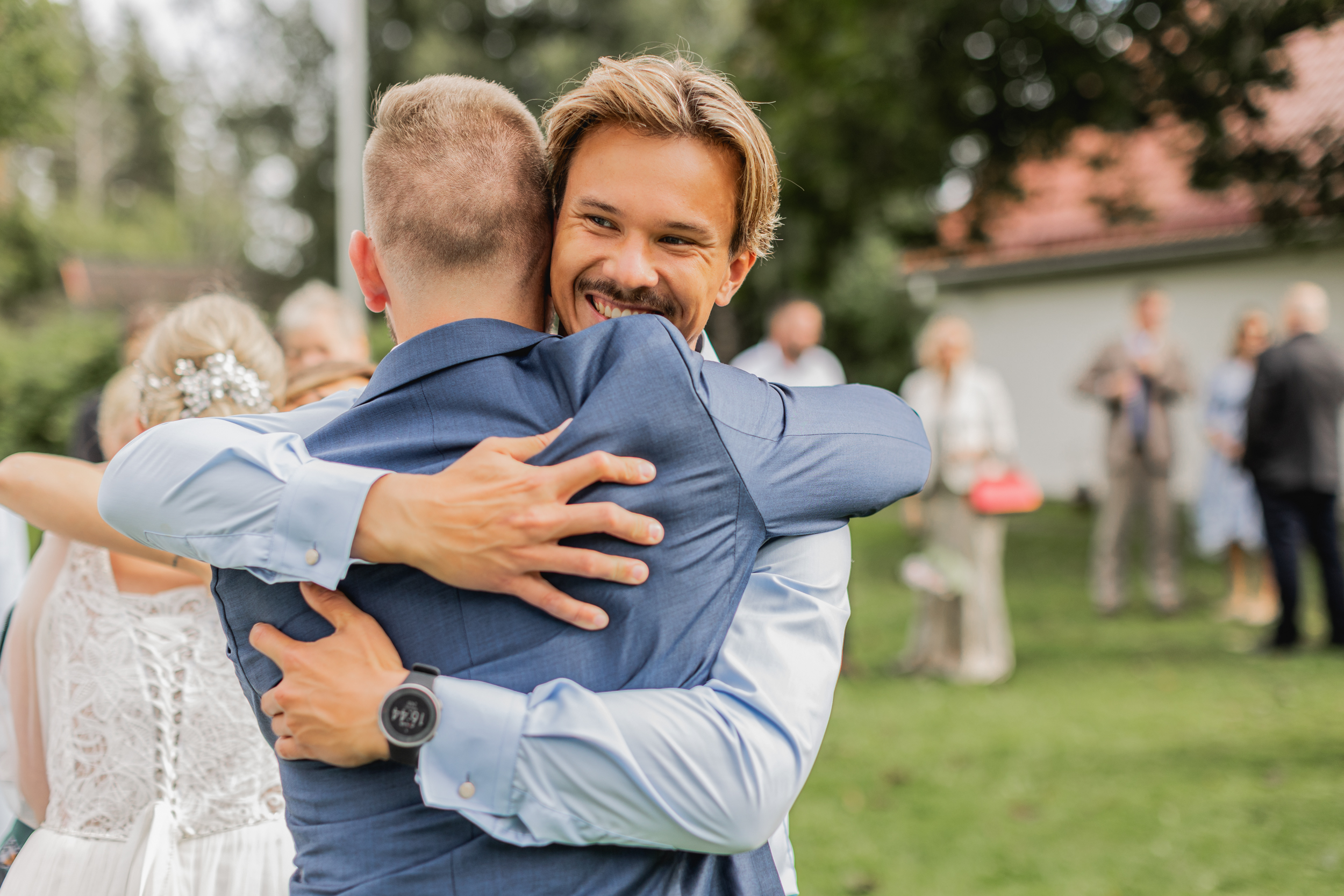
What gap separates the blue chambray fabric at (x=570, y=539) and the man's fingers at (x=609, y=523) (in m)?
0.02

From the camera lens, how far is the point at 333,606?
1396mm

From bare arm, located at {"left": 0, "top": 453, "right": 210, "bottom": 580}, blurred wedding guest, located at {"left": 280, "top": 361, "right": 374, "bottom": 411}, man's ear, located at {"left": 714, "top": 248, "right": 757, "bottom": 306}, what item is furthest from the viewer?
blurred wedding guest, located at {"left": 280, "top": 361, "right": 374, "bottom": 411}

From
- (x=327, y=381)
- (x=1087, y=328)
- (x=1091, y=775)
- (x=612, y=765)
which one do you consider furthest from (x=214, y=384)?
(x=1087, y=328)

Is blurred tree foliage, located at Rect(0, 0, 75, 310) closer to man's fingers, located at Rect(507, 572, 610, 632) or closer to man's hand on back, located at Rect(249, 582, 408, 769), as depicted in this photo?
man's hand on back, located at Rect(249, 582, 408, 769)

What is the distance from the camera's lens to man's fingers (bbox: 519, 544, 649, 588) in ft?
4.26

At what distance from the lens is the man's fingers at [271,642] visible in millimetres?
1421

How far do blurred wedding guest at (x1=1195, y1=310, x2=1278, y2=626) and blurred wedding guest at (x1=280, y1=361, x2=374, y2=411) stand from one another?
8.79 meters

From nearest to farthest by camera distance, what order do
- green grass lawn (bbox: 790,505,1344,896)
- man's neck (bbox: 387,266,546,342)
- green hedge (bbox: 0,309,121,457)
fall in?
man's neck (bbox: 387,266,546,342), green grass lawn (bbox: 790,505,1344,896), green hedge (bbox: 0,309,121,457)

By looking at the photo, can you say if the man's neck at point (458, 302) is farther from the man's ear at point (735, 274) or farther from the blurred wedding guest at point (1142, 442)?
the blurred wedding guest at point (1142, 442)

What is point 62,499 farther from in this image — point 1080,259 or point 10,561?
point 1080,259

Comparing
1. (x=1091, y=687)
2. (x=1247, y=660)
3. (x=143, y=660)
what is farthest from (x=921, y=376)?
(x=143, y=660)

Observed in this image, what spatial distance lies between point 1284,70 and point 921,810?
6651 mm

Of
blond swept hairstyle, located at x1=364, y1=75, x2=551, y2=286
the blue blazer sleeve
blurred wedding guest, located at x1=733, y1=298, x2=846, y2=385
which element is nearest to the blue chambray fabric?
the blue blazer sleeve

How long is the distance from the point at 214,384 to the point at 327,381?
30cm
